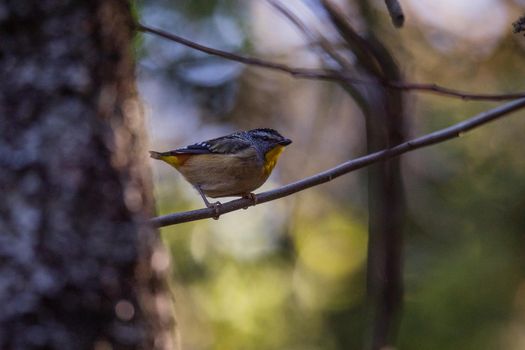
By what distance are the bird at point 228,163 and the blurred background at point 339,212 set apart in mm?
1057

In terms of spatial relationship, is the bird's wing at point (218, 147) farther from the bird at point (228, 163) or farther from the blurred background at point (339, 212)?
the blurred background at point (339, 212)

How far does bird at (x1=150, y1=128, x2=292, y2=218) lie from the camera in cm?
489

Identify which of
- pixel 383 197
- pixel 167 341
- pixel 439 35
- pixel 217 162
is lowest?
Answer: pixel 167 341

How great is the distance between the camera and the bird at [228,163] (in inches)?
192

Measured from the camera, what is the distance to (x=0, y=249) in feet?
8.17

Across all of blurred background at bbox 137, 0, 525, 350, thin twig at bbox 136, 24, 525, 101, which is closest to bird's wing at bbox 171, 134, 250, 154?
blurred background at bbox 137, 0, 525, 350

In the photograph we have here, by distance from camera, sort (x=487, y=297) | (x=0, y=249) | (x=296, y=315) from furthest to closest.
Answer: (x=296, y=315), (x=487, y=297), (x=0, y=249)

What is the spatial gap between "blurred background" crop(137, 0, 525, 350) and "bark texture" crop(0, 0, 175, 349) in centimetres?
318

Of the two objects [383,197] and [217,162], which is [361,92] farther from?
[217,162]

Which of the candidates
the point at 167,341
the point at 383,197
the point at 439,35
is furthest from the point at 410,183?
the point at 167,341

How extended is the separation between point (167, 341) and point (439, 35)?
6238 mm

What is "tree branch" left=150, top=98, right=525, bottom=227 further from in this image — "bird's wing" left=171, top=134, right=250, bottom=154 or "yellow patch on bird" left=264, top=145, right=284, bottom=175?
"bird's wing" left=171, top=134, right=250, bottom=154

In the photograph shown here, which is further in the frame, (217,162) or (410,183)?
(410,183)

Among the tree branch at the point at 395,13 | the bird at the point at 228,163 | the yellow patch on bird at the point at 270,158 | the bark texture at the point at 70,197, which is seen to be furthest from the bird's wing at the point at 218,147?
the tree branch at the point at 395,13
